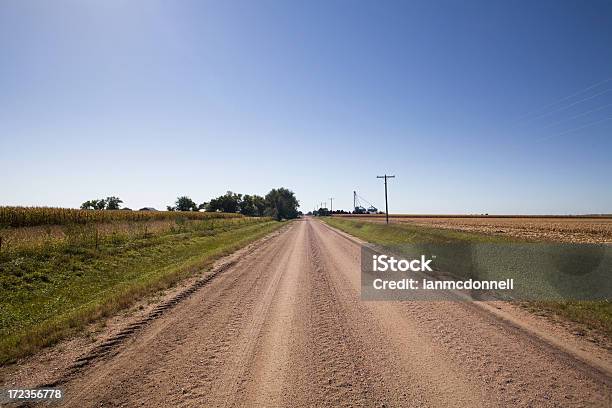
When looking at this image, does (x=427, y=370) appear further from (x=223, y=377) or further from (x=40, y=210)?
(x=40, y=210)

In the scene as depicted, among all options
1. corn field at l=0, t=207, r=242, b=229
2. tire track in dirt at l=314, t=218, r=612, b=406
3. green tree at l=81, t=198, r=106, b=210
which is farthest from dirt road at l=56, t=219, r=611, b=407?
green tree at l=81, t=198, r=106, b=210

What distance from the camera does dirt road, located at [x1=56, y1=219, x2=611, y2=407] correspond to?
4102 mm

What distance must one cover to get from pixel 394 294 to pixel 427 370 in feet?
15.3

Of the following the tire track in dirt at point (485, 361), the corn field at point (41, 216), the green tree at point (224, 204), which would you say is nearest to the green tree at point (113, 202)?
the green tree at point (224, 204)

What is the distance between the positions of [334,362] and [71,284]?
10478 mm

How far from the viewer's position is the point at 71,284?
1107 centimetres

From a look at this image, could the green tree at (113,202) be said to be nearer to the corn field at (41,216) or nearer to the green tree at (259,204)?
the green tree at (259,204)

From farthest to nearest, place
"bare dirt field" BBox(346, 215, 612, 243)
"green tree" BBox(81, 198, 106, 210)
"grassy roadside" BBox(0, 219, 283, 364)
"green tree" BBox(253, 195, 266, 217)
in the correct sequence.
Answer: "green tree" BBox(253, 195, 266, 217)
"green tree" BBox(81, 198, 106, 210)
"bare dirt field" BBox(346, 215, 612, 243)
"grassy roadside" BBox(0, 219, 283, 364)

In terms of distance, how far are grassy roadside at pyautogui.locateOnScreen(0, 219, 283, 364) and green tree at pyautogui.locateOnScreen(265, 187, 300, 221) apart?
103m

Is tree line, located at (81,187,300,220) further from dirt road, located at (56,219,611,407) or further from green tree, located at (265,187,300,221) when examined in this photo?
dirt road, located at (56,219,611,407)

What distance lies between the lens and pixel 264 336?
6203 mm

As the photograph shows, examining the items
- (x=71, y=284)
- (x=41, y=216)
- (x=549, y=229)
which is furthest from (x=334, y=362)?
(x=549, y=229)

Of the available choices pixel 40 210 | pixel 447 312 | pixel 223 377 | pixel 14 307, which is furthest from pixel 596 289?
pixel 40 210

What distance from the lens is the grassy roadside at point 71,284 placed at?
6.75 meters
